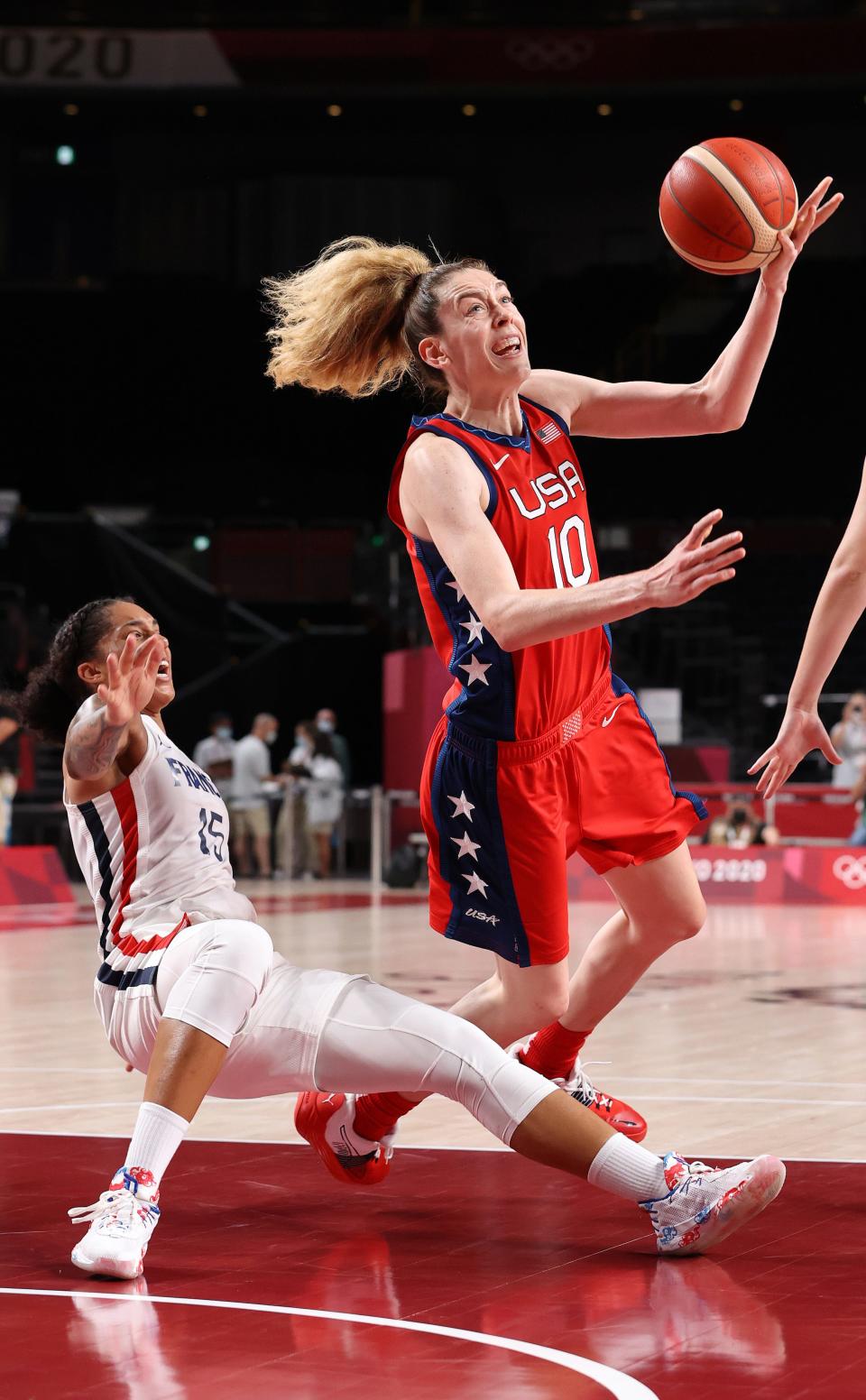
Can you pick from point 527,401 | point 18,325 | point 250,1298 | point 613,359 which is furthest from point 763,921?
point 18,325

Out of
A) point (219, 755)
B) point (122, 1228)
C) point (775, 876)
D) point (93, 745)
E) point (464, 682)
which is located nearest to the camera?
point (122, 1228)

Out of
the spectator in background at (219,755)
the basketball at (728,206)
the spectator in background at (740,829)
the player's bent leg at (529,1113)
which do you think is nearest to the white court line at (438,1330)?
the player's bent leg at (529,1113)

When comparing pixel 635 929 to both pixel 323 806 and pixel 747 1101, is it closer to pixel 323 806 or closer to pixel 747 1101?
pixel 747 1101

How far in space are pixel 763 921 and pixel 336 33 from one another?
13620mm

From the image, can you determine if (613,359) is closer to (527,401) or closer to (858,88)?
(858,88)

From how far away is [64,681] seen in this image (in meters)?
3.92

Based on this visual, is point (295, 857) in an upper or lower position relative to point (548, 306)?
lower

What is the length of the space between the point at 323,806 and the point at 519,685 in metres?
14.4

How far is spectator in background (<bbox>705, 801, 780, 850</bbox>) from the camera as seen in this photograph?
15.6 m

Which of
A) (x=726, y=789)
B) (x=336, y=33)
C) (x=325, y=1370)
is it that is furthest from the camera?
(x=336, y=33)

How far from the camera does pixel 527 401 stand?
14.6 ft

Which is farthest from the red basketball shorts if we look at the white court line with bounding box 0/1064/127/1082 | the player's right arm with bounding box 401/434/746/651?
the white court line with bounding box 0/1064/127/1082

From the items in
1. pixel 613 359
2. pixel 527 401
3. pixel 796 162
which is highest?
pixel 796 162

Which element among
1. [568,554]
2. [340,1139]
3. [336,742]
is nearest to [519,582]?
[568,554]
